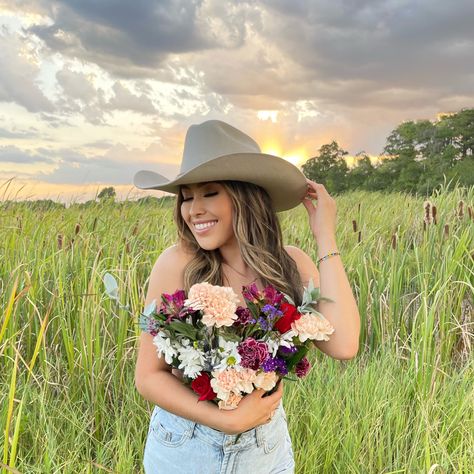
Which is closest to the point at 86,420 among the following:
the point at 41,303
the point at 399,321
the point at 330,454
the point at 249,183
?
the point at 41,303

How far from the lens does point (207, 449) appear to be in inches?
59.4

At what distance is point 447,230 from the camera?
3977 mm

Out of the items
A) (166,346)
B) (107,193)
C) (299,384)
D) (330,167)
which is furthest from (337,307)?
(330,167)

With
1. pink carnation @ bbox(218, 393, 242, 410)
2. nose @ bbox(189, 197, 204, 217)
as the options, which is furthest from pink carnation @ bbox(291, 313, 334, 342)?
nose @ bbox(189, 197, 204, 217)

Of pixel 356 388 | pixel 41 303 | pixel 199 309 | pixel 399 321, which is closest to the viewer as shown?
pixel 199 309

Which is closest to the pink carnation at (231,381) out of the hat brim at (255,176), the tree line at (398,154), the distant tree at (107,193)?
the hat brim at (255,176)

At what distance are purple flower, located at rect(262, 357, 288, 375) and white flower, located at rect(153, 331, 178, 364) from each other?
0.23 metres

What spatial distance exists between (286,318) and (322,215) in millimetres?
489

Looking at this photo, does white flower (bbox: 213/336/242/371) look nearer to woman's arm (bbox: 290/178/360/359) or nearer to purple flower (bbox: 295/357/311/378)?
purple flower (bbox: 295/357/311/378)

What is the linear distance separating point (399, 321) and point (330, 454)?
1.44 m

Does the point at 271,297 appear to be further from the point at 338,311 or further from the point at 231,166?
the point at 231,166

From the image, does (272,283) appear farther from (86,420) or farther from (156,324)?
(86,420)

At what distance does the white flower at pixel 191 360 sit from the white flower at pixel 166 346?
1.0 inches

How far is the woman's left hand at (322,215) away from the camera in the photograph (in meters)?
1.77
